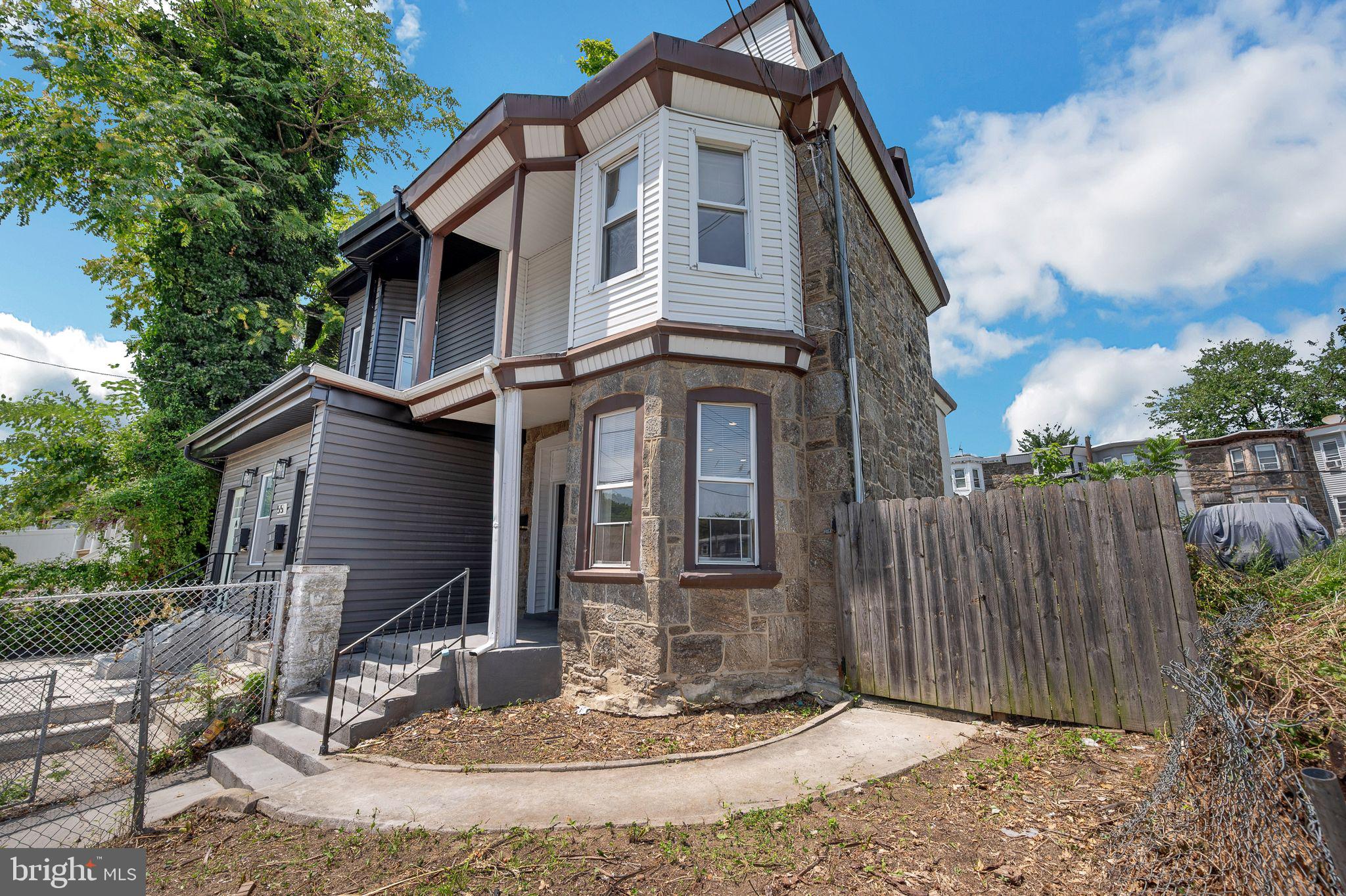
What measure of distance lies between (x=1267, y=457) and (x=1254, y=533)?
27.9 meters

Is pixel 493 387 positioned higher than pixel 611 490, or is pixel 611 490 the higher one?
pixel 493 387

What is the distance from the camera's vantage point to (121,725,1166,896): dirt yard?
2771 millimetres

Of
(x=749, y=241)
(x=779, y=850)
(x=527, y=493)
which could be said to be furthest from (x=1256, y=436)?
(x=779, y=850)

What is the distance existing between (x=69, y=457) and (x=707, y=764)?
698 inches

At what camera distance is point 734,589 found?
226 inches

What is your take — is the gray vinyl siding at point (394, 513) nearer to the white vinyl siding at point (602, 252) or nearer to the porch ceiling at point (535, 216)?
the porch ceiling at point (535, 216)

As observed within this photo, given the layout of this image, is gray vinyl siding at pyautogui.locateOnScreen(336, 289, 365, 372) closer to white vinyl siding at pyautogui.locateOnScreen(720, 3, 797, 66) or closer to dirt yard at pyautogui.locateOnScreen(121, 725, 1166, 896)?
white vinyl siding at pyautogui.locateOnScreen(720, 3, 797, 66)

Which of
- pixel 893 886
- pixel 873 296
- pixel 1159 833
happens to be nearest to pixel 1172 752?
pixel 1159 833

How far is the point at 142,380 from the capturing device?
13422mm

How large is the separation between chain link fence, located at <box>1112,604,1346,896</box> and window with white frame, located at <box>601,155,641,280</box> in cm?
619

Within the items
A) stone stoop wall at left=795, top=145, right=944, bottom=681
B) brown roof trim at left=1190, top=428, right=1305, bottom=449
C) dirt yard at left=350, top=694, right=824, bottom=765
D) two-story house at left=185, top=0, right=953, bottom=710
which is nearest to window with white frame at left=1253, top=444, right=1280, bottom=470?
brown roof trim at left=1190, top=428, right=1305, bottom=449

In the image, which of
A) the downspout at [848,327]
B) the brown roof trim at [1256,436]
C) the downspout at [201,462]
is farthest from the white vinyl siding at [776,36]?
the brown roof trim at [1256,436]

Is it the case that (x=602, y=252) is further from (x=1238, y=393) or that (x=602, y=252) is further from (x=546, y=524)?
(x=1238, y=393)

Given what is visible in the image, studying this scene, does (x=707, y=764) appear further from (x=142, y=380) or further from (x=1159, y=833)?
(x=142, y=380)
